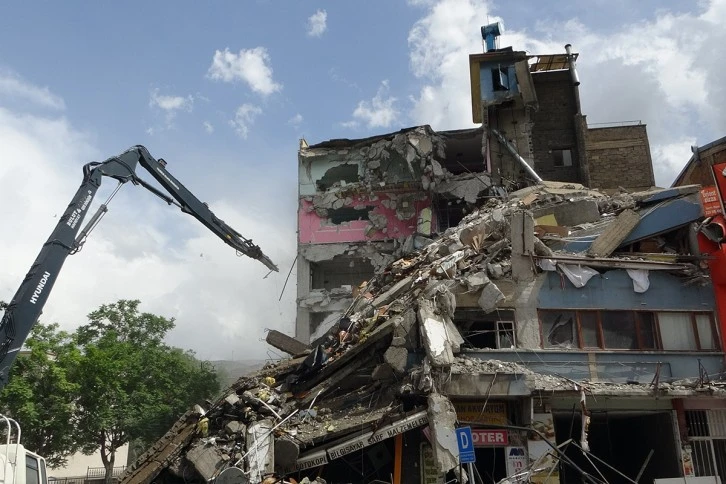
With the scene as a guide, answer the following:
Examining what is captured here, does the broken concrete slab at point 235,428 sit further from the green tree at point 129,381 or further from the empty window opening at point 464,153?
the empty window opening at point 464,153

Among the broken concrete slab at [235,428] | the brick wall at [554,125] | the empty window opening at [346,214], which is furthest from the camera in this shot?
the brick wall at [554,125]

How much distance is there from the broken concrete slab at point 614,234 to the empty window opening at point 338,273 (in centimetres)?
1515

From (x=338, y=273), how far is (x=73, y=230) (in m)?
18.7

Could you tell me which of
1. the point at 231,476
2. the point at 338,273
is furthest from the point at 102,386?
the point at 231,476

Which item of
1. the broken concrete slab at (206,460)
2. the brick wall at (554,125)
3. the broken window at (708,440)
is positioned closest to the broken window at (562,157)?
the brick wall at (554,125)

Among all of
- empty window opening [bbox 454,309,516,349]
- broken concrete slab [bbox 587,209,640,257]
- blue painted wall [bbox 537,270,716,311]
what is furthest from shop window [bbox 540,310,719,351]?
broken concrete slab [bbox 587,209,640,257]

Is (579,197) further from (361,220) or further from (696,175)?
(361,220)

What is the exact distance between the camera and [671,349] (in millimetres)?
16406

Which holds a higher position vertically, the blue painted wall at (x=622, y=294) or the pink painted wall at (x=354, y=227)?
the pink painted wall at (x=354, y=227)

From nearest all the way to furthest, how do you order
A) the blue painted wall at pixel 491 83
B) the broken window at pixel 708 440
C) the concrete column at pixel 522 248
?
1. the broken window at pixel 708 440
2. the concrete column at pixel 522 248
3. the blue painted wall at pixel 491 83

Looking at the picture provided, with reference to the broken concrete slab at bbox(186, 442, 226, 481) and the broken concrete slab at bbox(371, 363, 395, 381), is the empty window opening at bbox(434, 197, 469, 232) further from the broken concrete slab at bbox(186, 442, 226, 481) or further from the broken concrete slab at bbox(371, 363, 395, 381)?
the broken concrete slab at bbox(186, 442, 226, 481)

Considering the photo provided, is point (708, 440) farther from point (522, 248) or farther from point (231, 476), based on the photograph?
point (231, 476)

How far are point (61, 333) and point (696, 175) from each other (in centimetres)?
2915

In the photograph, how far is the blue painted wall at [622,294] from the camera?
16531mm
